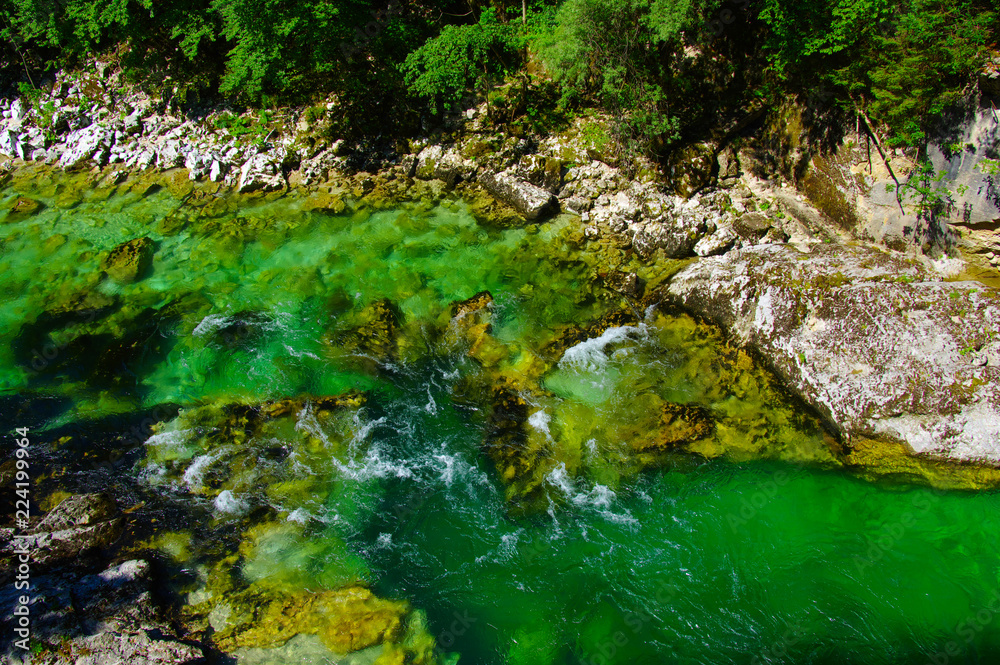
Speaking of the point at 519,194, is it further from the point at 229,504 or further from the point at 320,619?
the point at 320,619

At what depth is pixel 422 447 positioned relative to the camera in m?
8.14

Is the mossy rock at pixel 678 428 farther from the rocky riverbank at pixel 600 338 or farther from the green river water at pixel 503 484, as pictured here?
the green river water at pixel 503 484

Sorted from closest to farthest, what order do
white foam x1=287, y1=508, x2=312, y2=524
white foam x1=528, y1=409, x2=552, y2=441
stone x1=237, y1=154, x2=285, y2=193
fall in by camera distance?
white foam x1=287, y1=508, x2=312, y2=524 → white foam x1=528, y1=409, x2=552, y2=441 → stone x1=237, y1=154, x2=285, y2=193

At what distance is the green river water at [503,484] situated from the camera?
6375mm

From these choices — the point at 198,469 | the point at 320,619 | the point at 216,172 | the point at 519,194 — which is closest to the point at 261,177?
the point at 216,172

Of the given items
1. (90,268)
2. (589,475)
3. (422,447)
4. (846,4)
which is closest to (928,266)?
(846,4)

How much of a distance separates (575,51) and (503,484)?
8.77 metres

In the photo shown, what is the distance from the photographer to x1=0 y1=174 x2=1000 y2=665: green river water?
20.9ft

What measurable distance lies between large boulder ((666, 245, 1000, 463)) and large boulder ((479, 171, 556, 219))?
14.8 ft

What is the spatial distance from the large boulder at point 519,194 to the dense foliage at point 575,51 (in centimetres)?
220

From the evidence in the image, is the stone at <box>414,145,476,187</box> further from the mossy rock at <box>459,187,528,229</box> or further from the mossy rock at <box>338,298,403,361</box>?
the mossy rock at <box>338,298,403,361</box>

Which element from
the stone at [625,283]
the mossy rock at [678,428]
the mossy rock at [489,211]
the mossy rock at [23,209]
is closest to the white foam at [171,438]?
the mossy rock at [678,428]

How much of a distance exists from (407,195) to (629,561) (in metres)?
9.76

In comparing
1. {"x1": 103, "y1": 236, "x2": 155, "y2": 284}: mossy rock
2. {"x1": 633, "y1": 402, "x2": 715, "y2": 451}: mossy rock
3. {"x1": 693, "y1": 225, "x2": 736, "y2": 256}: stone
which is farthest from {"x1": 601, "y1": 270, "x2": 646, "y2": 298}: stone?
{"x1": 103, "y1": 236, "x2": 155, "y2": 284}: mossy rock
